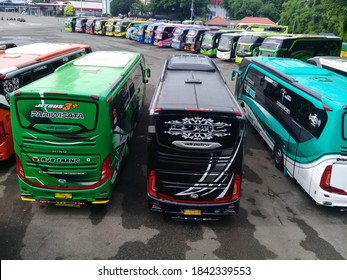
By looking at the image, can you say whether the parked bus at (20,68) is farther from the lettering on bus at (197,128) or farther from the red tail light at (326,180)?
the red tail light at (326,180)

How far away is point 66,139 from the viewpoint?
19.5ft

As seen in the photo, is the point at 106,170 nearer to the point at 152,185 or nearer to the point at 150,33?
the point at 152,185

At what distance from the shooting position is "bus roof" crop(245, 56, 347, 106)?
22.6 feet

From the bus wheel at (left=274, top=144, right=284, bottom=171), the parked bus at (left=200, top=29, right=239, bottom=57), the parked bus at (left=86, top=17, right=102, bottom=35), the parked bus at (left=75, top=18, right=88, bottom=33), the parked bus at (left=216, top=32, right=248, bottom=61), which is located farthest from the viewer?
the parked bus at (left=75, top=18, right=88, bottom=33)

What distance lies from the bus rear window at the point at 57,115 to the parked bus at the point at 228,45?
22241 mm

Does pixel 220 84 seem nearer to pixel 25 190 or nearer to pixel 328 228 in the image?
pixel 328 228

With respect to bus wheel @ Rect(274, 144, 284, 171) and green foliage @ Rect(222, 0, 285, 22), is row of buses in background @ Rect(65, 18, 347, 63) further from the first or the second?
green foliage @ Rect(222, 0, 285, 22)

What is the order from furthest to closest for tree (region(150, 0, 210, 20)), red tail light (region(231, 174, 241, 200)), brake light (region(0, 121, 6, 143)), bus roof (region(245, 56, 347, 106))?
tree (region(150, 0, 210, 20)), brake light (region(0, 121, 6, 143)), bus roof (region(245, 56, 347, 106)), red tail light (region(231, 174, 241, 200))

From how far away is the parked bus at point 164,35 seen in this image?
33.2m

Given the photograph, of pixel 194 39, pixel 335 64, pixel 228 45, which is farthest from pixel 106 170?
pixel 194 39

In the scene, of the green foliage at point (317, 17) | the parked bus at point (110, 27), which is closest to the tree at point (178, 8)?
the parked bus at point (110, 27)

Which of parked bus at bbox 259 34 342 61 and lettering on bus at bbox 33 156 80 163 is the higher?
parked bus at bbox 259 34 342 61

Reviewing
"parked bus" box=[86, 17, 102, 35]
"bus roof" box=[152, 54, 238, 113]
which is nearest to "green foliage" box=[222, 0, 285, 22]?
"parked bus" box=[86, 17, 102, 35]

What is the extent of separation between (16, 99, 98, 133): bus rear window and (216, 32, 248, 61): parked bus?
22241 mm
